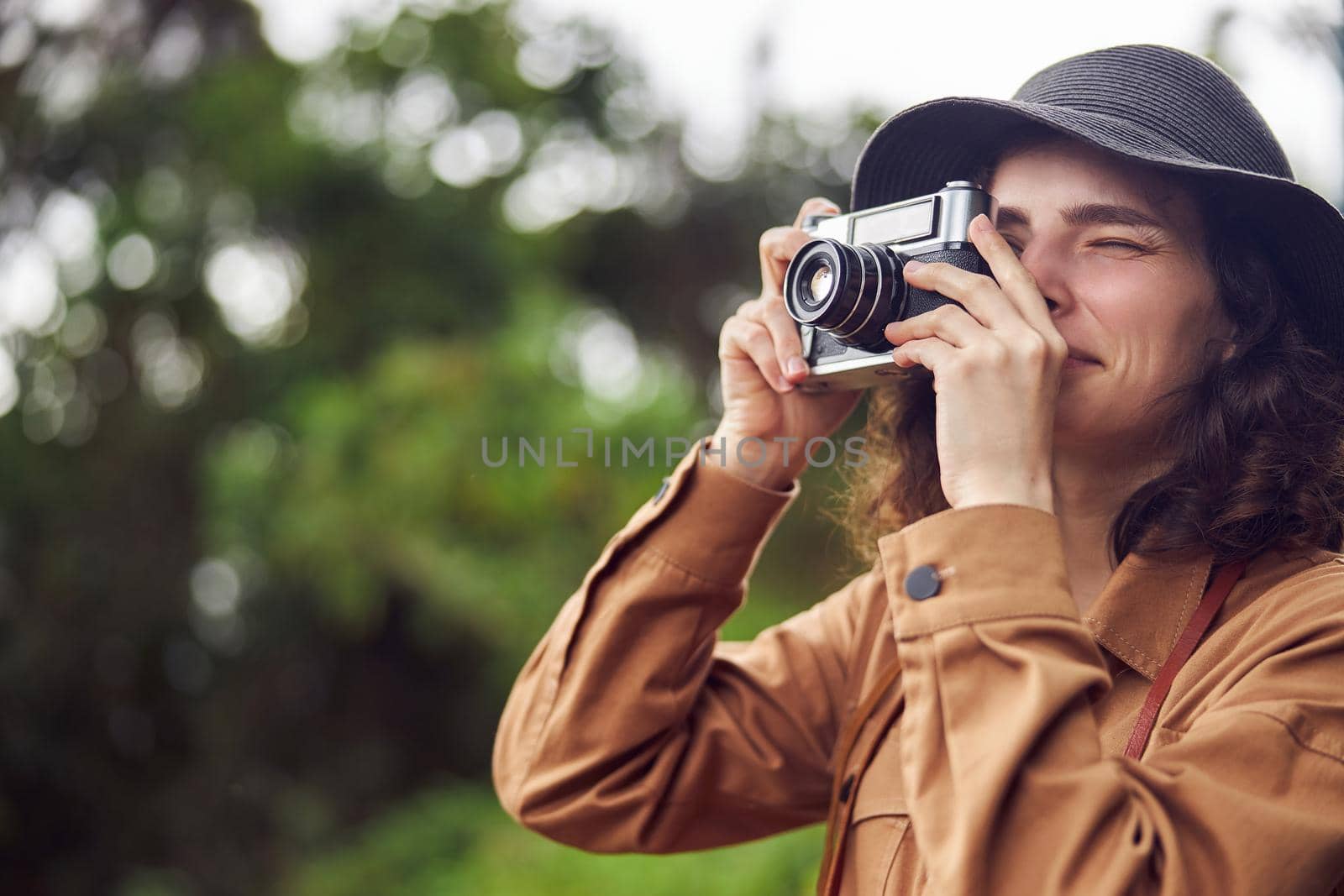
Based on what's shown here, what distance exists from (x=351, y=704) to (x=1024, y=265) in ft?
12.4

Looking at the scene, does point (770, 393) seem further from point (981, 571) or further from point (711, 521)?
point (981, 571)

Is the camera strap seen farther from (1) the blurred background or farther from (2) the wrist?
(1) the blurred background

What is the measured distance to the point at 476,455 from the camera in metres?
3.50

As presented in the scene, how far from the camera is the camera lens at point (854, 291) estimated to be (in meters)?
1.24

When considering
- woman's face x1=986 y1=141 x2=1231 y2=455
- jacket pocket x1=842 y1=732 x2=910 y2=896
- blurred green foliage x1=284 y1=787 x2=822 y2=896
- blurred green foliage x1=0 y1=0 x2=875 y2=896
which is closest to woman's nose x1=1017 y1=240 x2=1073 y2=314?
woman's face x1=986 y1=141 x2=1231 y2=455

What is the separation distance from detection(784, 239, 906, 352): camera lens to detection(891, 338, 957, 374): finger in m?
0.08

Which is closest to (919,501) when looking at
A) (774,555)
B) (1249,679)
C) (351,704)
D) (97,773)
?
(1249,679)

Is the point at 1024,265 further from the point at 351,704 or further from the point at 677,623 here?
the point at 351,704

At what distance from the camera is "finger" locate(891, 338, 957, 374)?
1.11 m

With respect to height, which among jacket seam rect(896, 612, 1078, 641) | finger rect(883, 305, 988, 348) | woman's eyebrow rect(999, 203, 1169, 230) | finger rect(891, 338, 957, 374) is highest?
woman's eyebrow rect(999, 203, 1169, 230)

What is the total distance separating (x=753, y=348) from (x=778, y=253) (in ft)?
0.37

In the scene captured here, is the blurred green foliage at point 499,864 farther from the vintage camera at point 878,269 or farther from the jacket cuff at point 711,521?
the vintage camera at point 878,269

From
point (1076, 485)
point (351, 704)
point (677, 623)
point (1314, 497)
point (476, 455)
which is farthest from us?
point (351, 704)

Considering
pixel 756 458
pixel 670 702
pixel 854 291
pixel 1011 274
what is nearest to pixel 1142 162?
pixel 1011 274
